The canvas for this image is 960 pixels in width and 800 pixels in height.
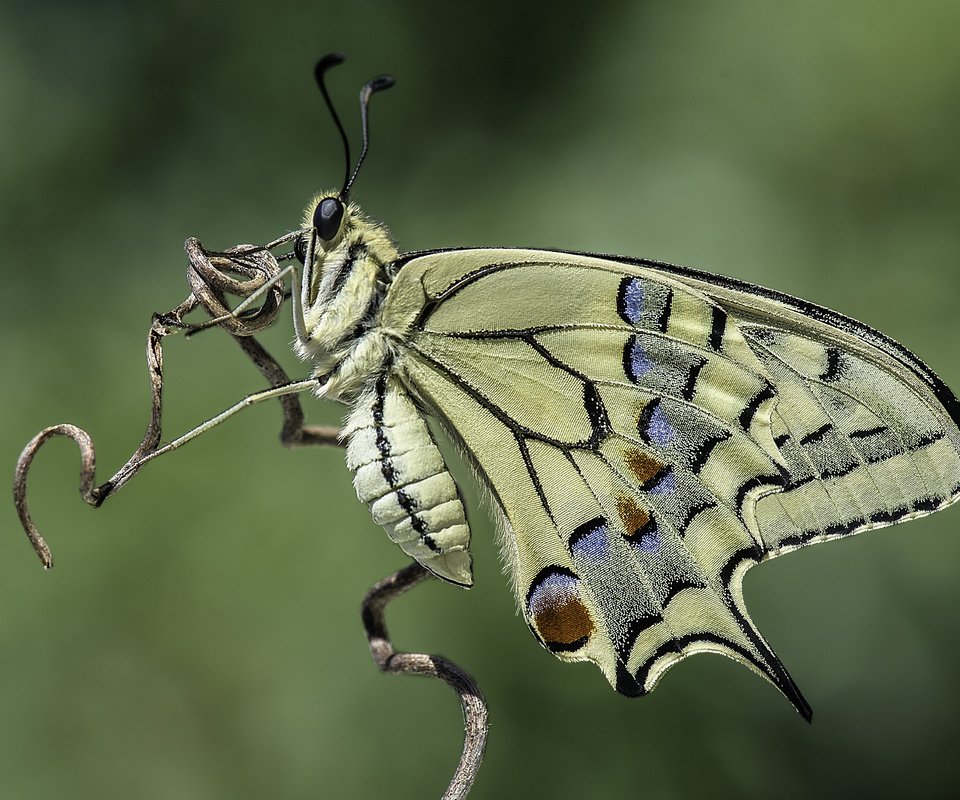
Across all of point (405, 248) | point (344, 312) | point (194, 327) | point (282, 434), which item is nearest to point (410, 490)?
point (282, 434)

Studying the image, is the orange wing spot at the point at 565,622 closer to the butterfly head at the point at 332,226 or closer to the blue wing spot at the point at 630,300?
the blue wing spot at the point at 630,300

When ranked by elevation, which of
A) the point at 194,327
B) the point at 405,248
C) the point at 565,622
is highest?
the point at 405,248

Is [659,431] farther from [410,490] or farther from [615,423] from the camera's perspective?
[410,490]

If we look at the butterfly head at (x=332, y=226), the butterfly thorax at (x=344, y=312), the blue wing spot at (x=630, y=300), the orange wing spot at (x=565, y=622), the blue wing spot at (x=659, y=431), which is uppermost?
the butterfly head at (x=332, y=226)

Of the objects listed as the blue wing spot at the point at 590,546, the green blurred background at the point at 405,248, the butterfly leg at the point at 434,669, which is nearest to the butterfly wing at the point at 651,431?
the blue wing spot at the point at 590,546

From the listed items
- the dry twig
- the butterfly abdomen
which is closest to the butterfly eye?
the dry twig

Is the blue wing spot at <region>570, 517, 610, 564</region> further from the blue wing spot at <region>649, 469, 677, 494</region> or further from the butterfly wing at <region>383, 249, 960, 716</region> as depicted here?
the blue wing spot at <region>649, 469, 677, 494</region>

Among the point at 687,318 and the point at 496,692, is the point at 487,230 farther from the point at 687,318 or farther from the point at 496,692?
the point at 687,318

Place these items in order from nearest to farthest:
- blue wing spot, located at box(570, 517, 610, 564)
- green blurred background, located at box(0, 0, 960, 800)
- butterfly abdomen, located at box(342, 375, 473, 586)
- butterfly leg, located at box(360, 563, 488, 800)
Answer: butterfly leg, located at box(360, 563, 488, 800)
butterfly abdomen, located at box(342, 375, 473, 586)
blue wing spot, located at box(570, 517, 610, 564)
green blurred background, located at box(0, 0, 960, 800)
